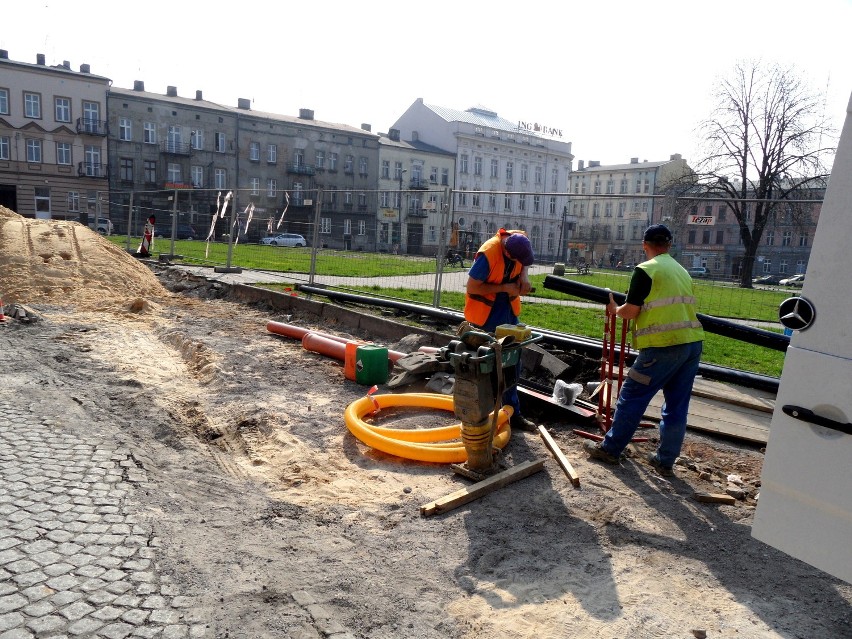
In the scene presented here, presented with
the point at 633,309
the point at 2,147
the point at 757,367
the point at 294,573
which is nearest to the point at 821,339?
the point at 633,309

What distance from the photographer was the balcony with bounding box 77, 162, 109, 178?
49.8 m

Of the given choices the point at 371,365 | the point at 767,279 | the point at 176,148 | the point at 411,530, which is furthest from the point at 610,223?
the point at 176,148

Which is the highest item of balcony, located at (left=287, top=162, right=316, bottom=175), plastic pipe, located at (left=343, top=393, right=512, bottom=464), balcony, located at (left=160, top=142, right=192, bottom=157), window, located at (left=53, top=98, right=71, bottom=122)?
window, located at (left=53, top=98, right=71, bottom=122)

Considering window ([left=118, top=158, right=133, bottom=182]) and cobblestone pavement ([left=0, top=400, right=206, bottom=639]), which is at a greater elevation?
window ([left=118, top=158, right=133, bottom=182])

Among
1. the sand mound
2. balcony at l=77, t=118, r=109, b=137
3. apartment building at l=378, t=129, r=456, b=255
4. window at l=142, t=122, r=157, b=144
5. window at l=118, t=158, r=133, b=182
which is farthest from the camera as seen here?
window at l=142, t=122, r=157, b=144

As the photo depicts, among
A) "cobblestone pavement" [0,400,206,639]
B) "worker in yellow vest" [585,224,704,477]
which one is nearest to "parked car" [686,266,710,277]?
"worker in yellow vest" [585,224,704,477]

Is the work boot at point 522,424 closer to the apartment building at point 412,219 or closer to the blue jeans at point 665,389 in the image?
the blue jeans at point 665,389

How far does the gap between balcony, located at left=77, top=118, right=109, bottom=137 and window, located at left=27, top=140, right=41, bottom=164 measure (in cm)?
315

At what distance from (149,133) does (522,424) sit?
181 feet

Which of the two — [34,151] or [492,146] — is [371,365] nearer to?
[34,151]

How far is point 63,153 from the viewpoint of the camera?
162 ft

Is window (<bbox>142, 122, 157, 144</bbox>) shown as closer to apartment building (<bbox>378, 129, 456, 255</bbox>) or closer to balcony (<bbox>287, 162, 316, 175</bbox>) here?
balcony (<bbox>287, 162, 316, 175</bbox>)

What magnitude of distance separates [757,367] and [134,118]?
2168 inches

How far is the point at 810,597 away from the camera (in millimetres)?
3311
